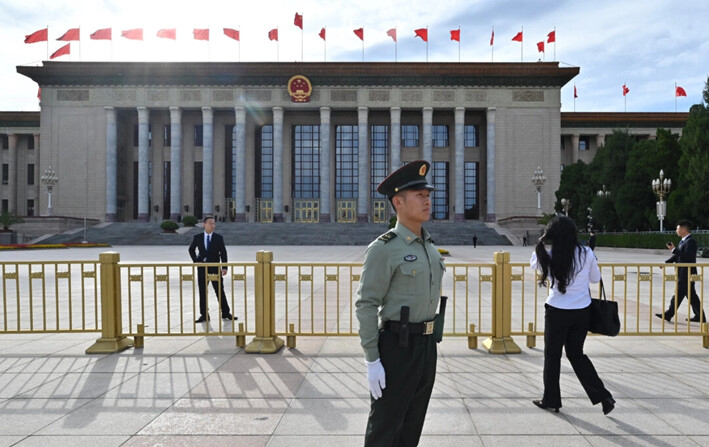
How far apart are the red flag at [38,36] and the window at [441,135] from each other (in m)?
40.1

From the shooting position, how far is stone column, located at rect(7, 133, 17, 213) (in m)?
58.0

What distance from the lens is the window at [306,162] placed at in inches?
2215

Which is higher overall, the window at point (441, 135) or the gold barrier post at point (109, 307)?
the window at point (441, 135)

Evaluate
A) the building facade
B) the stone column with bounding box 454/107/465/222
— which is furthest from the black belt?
the stone column with bounding box 454/107/465/222

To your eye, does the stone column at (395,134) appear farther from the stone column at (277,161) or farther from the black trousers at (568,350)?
the black trousers at (568,350)

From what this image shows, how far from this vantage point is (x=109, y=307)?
634 cm

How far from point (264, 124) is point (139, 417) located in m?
54.0

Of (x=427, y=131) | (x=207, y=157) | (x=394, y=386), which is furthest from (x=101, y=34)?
(x=394, y=386)

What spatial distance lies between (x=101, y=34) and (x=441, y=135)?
120 feet

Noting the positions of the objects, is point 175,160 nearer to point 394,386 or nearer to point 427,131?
point 427,131

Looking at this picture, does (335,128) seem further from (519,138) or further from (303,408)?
(303,408)

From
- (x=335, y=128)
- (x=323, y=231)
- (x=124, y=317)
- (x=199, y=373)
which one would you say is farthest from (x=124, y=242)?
(x=199, y=373)

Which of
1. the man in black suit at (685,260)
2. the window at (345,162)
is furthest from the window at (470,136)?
the man in black suit at (685,260)

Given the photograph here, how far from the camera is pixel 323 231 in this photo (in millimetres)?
44156
